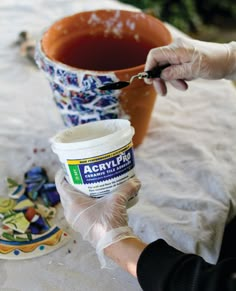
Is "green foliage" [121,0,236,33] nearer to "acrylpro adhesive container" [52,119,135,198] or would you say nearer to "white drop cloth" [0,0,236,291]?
"white drop cloth" [0,0,236,291]

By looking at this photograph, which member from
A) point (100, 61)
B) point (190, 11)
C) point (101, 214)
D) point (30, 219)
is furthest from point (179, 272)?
point (190, 11)

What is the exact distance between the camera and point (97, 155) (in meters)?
0.61

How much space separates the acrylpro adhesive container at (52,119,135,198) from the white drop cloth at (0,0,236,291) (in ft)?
0.44

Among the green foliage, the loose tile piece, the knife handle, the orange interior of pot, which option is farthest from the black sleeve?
the green foliage

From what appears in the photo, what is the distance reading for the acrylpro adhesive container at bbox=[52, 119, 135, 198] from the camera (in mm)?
602

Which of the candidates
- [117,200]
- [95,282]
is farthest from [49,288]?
[117,200]

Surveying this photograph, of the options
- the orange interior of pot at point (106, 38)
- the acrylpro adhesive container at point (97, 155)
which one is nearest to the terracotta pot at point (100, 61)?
the orange interior of pot at point (106, 38)

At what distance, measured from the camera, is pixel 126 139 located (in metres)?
0.63

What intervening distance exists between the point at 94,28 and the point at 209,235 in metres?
0.48

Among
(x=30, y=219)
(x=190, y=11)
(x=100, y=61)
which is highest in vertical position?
(x=100, y=61)

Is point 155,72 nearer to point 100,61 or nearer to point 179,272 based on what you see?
point 100,61

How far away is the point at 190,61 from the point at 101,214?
33cm

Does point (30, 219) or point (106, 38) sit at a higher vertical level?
point (106, 38)

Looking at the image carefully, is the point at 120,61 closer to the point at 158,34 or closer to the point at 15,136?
the point at 158,34
